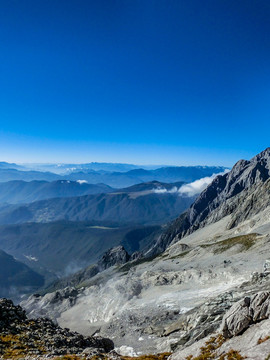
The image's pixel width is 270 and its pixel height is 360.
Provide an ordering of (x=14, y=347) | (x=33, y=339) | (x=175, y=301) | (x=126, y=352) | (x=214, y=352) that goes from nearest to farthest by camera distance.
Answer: (x=214, y=352) < (x=14, y=347) < (x=33, y=339) < (x=126, y=352) < (x=175, y=301)

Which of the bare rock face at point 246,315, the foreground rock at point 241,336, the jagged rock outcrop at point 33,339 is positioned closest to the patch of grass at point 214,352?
the foreground rock at point 241,336

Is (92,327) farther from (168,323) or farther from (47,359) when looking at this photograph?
(47,359)

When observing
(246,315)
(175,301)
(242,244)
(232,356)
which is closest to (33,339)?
(232,356)

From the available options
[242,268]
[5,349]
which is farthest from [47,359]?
[242,268]

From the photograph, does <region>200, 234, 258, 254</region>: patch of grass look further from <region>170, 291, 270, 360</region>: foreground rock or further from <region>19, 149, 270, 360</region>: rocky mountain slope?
<region>170, 291, 270, 360</region>: foreground rock

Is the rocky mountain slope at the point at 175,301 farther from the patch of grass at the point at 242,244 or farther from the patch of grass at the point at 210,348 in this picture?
the patch of grass at the point at 210,348

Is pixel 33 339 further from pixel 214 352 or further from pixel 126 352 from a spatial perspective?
pixel 214 352
